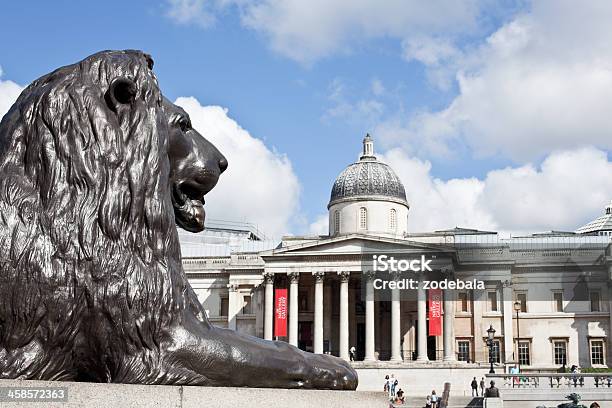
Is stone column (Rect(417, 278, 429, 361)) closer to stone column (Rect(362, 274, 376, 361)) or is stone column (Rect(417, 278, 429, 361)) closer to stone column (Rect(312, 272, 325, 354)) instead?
stone column (Rect(362, 274, 376, 361))

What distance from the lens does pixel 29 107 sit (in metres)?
3.85

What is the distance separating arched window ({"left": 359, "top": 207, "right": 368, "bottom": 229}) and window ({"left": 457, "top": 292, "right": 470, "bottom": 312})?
8.04 m

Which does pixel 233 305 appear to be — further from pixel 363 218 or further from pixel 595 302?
pixel 595 302

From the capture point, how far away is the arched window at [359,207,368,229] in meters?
58.8

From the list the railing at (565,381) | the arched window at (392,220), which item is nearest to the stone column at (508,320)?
the arched window at (392,220)

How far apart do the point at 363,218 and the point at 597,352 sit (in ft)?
59.4

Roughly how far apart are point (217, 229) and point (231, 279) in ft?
63.9

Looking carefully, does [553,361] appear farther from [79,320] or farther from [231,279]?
[79,320]

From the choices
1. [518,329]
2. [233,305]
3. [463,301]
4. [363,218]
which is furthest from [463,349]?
[233,305]

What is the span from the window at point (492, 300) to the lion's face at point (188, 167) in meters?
54.3

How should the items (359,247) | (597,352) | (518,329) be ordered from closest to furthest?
(359,247) < (518,329) < (597,352)

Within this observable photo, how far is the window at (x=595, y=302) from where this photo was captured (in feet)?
186

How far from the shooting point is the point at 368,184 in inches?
2361

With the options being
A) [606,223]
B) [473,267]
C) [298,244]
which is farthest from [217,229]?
[606,223]
